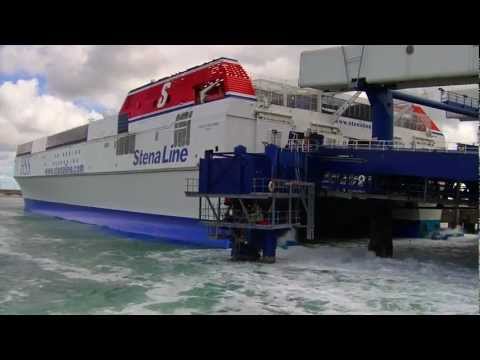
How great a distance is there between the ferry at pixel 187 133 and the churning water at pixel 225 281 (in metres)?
4.12

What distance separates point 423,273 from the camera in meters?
13.5

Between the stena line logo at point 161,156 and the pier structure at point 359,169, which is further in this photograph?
the stena line logo at point 161,156

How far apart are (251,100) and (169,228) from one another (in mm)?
7434

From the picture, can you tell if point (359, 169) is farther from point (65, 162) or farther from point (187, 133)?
point (65, 162)


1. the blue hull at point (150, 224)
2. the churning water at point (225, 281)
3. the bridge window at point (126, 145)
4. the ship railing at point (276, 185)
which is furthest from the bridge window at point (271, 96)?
the bridge window at point (126, 145)

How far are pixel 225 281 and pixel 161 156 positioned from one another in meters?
11.8

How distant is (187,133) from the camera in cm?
2058

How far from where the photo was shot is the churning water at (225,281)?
9.36 meters

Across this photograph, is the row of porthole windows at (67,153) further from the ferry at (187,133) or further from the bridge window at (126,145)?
the bridge window at (126,145)

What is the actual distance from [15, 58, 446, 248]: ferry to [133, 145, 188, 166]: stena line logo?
0.05m

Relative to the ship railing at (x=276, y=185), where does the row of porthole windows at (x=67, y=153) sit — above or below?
above

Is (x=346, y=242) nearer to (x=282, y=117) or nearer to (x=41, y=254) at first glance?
(x=282, y=117)

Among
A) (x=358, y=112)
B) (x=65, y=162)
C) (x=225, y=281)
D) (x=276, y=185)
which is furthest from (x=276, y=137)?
(x=65, y=162)

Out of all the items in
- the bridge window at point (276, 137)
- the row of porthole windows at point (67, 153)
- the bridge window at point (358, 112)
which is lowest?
the bridge window at point (276, 137)
